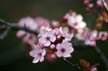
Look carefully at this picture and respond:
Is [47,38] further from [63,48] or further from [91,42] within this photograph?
[91,42]

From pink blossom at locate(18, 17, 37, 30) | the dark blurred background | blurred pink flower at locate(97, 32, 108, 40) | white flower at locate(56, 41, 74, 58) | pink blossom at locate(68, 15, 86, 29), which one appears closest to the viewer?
white flower at locate(56, 41, 74, 58)

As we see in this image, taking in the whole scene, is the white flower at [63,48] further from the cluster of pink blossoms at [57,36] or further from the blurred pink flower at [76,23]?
the blurred pink flower at [76,23]

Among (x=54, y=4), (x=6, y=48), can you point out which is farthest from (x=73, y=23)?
(x=54, y=4)

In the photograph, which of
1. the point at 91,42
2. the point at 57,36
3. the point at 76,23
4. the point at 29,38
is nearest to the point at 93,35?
the point at 91,42

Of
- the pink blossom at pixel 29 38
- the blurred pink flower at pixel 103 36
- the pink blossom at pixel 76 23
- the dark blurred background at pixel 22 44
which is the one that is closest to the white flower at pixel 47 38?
the blurred pink flower at pixel 103 36

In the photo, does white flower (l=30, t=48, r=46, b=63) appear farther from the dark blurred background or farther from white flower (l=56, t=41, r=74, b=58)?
the dark blurred background

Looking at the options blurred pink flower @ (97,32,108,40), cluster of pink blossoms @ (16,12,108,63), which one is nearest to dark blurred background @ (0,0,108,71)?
cluster of pink blossoms @ (16,12,108,63)
